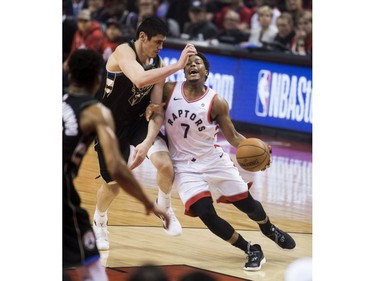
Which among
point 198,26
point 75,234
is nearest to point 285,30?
point 198,26

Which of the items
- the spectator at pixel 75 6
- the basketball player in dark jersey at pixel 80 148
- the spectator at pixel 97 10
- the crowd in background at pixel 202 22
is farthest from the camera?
the spectator at pixel 97 10

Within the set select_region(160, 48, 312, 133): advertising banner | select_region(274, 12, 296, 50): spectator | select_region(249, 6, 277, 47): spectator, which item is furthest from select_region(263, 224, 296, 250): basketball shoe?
select_region(249, 6, 277, 47): spectator

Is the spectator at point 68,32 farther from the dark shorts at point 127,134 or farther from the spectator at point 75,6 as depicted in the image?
the dark shorts at point 127,134

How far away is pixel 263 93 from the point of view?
1328 centimetres

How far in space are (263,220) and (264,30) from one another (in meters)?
6.79

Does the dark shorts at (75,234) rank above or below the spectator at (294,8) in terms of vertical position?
above

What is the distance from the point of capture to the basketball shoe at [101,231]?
25.1 feet

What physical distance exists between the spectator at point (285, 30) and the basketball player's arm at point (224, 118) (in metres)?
6.20

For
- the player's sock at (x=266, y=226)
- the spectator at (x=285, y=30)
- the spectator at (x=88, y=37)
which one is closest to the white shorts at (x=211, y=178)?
the player's sock at (x=266, y=226)

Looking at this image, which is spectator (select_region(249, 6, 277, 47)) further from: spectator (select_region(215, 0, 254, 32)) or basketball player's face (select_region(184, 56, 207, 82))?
basketball player's face (select_region(184, 56, 207, 82))

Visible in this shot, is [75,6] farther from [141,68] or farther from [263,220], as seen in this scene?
[141,68]

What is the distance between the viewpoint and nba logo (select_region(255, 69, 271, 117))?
1318 cm
